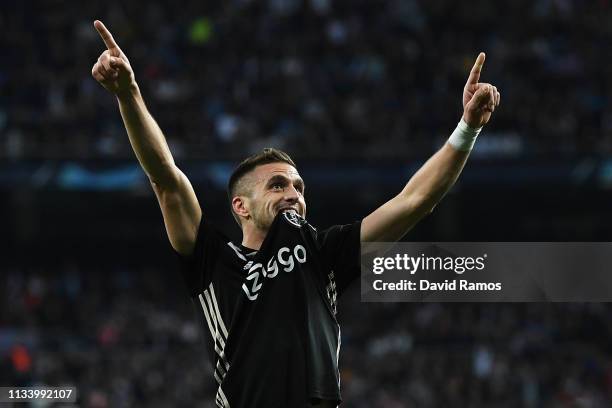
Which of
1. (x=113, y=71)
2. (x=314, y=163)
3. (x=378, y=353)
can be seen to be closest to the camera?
(x=113, y=71)

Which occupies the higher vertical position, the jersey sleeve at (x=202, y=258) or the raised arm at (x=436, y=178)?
the raised arm at (x=436, y=178)


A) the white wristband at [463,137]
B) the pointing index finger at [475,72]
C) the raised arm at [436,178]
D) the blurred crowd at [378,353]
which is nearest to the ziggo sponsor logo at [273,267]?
the raised arm at [436,178]

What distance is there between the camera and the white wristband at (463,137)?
146 inches

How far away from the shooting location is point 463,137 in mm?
3719

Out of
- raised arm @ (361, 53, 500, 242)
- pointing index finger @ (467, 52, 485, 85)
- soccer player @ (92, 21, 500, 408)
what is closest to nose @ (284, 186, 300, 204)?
soccer player @ (92, 21, 500, 408)

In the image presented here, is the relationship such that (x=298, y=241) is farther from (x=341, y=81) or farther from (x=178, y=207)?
(x=341, y=81)

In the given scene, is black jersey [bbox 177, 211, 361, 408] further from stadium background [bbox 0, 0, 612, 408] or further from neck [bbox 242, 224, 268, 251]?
stadium background [bbox 0, 0, 612, 408]

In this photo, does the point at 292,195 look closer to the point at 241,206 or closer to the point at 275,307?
the point at 241,206

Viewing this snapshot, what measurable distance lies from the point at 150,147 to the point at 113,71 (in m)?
0.29

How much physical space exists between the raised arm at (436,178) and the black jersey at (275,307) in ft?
0.35

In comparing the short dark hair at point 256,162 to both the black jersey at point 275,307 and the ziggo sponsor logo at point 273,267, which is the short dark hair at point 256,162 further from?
the ziggo sponsor logo at point 273,267

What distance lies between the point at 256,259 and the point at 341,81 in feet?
50.9

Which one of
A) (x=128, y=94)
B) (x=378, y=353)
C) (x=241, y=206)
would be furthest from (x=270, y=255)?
(x=378, y=353)

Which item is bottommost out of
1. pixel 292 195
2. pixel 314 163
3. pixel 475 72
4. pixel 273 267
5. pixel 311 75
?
pixel 273 267
